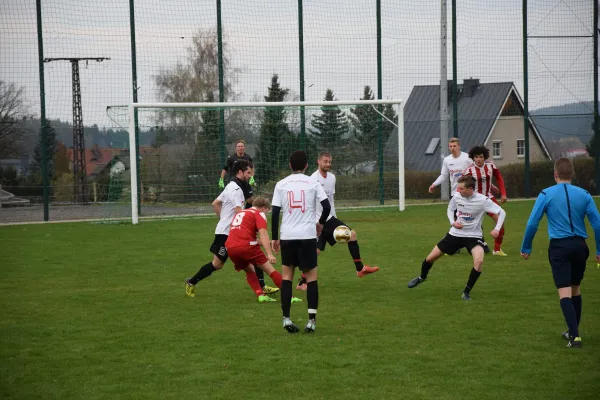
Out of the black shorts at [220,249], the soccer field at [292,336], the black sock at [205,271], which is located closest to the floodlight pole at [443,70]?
the soccer field at [292,336]

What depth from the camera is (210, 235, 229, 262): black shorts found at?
33.0 ft

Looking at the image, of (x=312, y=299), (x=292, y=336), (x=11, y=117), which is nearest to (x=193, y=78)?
(x=11, y=117)

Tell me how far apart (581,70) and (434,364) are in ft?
80.2

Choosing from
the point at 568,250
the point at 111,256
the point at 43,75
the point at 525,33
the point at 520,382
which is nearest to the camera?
the point at 520,382

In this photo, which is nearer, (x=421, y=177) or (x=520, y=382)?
(x=520, y=382)

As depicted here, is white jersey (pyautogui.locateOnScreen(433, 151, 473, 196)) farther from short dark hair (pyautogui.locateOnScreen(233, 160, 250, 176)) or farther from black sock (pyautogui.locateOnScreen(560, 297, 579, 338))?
black sock (pyautogui.locateOnScreen(560, 297, 579, 338))

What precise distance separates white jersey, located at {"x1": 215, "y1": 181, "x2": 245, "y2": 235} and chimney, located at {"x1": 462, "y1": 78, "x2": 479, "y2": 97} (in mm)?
18760

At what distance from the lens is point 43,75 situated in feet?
73.4

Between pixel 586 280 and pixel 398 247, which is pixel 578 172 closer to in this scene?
pixel 398 247

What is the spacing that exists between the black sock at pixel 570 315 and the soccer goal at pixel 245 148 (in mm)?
14675

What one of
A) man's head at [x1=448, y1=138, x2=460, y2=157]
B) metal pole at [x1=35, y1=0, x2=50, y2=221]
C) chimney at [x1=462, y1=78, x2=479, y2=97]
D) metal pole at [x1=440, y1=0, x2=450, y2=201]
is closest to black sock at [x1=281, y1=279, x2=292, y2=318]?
man's head at [x1=448, y1=138, x2=460, y2=157]

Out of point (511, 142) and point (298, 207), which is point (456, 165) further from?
point (511, 142)

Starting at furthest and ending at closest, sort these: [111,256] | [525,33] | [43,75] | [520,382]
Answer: [525,33] → [43,75] → [111,256] → [520,382]

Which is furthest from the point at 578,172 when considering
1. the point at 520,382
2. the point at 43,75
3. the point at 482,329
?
the point at 520,382
